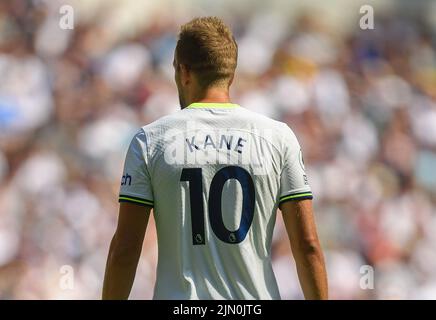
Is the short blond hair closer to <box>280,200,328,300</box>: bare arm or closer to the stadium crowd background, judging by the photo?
<box>280,200,328,300</box>: bare arm

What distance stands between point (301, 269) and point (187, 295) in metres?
0.29

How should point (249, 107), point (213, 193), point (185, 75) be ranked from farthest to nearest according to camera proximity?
point (249, 107) → point (185, 75) → point (213, 193)

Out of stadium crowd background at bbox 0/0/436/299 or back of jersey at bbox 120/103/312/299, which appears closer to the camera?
back of jersey at bbox 120/103/312/299

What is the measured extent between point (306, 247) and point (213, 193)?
0.26 meters

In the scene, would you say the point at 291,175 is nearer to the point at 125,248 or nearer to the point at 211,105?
the point at 211,105

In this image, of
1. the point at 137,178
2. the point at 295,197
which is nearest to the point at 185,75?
the point at 137,178

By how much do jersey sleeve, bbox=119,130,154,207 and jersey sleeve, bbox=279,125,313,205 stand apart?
316 millimetres

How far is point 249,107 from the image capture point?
5.05 metres

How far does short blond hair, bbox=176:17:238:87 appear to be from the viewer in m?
1.92

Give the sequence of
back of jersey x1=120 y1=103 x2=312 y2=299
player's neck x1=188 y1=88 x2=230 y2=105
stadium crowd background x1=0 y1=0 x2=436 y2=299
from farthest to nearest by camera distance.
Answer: stadium crowd background x1=0 y1=0 x2=436 y2=299 → player's neck x1=188 y1=88 x2=230 y2=105 → back of jersey x1=120 y1=103 x2=312 y2=299

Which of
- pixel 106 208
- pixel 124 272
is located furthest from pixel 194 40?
pixel 106 208

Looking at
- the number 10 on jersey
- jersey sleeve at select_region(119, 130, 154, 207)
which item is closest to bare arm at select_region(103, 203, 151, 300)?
jersey sleeve at select_region(119, 130, 154, 207)

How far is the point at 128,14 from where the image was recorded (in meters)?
5.18
